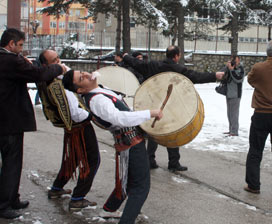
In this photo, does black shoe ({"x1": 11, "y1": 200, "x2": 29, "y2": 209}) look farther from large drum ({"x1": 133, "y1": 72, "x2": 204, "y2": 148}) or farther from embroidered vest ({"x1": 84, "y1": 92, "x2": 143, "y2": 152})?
large drum ({"x1": 133, "y1": 72, "x2": 204, "y2": 148})

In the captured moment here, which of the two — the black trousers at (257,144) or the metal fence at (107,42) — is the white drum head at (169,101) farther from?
the metal fence at (107,42)

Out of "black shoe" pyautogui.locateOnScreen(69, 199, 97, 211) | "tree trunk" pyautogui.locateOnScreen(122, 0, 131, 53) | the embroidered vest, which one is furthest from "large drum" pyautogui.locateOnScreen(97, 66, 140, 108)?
"tree trunk" pyautogui.locateOnScreen(122, 0, 131, 53)

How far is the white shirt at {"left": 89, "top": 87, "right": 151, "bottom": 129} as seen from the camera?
3342 millimetres

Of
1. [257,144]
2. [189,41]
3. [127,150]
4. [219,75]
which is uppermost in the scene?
[189,41]

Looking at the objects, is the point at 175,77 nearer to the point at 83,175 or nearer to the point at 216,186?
the point at 83,175

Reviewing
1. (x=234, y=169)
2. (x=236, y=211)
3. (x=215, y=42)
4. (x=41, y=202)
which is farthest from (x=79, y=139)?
(x=215, y=42)

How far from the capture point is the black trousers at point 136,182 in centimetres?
359

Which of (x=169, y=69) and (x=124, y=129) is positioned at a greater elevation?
(x=169, y=69)

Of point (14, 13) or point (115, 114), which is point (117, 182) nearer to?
point (115, 114)

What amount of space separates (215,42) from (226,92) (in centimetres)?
1936

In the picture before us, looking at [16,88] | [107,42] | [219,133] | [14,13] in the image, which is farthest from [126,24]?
[16,88]

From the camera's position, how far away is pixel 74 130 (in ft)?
14.1

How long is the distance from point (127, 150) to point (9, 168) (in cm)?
128

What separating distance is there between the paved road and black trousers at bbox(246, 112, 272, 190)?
0.65 feet
